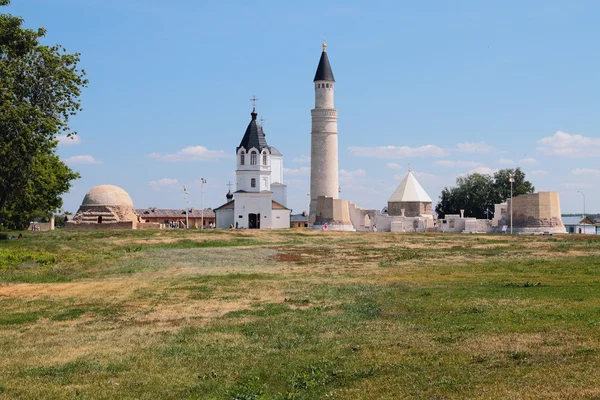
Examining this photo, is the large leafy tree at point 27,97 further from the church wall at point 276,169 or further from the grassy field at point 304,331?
the church wall at point 276,169

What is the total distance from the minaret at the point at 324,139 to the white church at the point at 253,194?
5.62 meters

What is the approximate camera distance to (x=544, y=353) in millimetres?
11070

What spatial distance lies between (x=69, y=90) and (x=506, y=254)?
70.7 ft

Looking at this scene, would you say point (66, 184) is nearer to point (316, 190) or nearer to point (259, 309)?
point (316, 190)

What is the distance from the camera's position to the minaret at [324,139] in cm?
8344

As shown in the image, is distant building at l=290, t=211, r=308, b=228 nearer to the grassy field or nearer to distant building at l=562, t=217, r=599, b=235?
distant building at l=562, t=217, r=599, b=235

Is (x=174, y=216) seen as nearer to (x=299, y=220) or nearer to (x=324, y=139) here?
(x=299, y=220)

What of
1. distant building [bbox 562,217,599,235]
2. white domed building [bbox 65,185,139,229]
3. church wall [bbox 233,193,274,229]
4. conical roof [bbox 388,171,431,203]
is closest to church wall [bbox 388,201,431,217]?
conical roof [bbox 388,171,431,203]

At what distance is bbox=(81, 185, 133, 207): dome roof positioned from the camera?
75625 millimetres

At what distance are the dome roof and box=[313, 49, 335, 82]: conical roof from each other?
78.8ft

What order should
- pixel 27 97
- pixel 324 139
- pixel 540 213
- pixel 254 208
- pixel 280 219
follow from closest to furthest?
pixel 27 97 → pixel 540 213 → pixel 254 208 → pixel 280 219 → pixel 324 139

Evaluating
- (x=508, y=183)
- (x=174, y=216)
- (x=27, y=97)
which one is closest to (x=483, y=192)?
(x=508, y=183)

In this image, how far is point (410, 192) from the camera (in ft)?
284

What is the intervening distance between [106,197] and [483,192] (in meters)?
52.6
